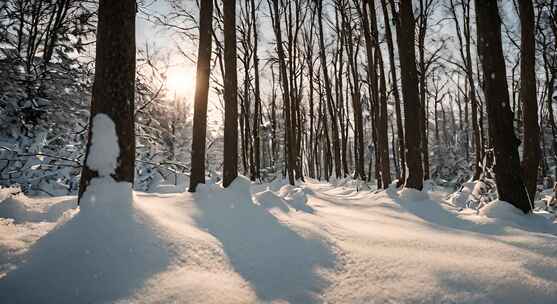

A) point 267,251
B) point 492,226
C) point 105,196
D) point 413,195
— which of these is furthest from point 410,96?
point 105,196

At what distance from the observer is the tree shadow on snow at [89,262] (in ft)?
5.80

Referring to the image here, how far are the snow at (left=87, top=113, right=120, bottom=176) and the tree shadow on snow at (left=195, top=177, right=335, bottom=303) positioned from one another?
1.12 meters

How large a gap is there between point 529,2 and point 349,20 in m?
9.44

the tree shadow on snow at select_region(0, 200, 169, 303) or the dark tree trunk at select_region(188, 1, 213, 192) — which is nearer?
the tree shadow on snow at select_region(0, 200, 169, 303)

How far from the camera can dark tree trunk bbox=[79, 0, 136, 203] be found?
3061 millimetres

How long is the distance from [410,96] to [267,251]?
5.95 m

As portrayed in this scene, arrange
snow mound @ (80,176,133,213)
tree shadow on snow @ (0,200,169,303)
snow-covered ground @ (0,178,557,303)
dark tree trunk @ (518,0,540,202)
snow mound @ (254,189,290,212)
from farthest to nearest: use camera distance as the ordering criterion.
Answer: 1. dark tree trunk @ (518,0,540,202)
2. snow mound @ (254,189,290,212)
3. snow mound @ (80,176,133,213)
4. snow-covered ground @ (0,178,557,303)
5. tree shadow on snow @ (0,200,169,303)

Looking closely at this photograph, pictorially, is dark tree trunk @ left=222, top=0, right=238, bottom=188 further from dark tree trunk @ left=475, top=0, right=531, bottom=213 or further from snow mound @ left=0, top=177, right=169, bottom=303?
dark tree trunk @ left=475, top=0, right=531, bottom=213

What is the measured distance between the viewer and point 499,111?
462 cm

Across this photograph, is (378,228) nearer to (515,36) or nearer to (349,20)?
(349,20)

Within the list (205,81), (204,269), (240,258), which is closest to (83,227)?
(204,269)

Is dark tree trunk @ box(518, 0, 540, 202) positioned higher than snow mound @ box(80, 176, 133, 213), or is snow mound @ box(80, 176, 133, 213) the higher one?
dark tree trunk @ box(518, 0, 540, 202)

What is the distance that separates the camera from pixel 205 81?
6188 millimetres

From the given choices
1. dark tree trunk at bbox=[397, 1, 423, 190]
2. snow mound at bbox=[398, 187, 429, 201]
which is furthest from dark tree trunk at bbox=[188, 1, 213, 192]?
dark tree trunk at bbox=[397, 1, 423, 190]
